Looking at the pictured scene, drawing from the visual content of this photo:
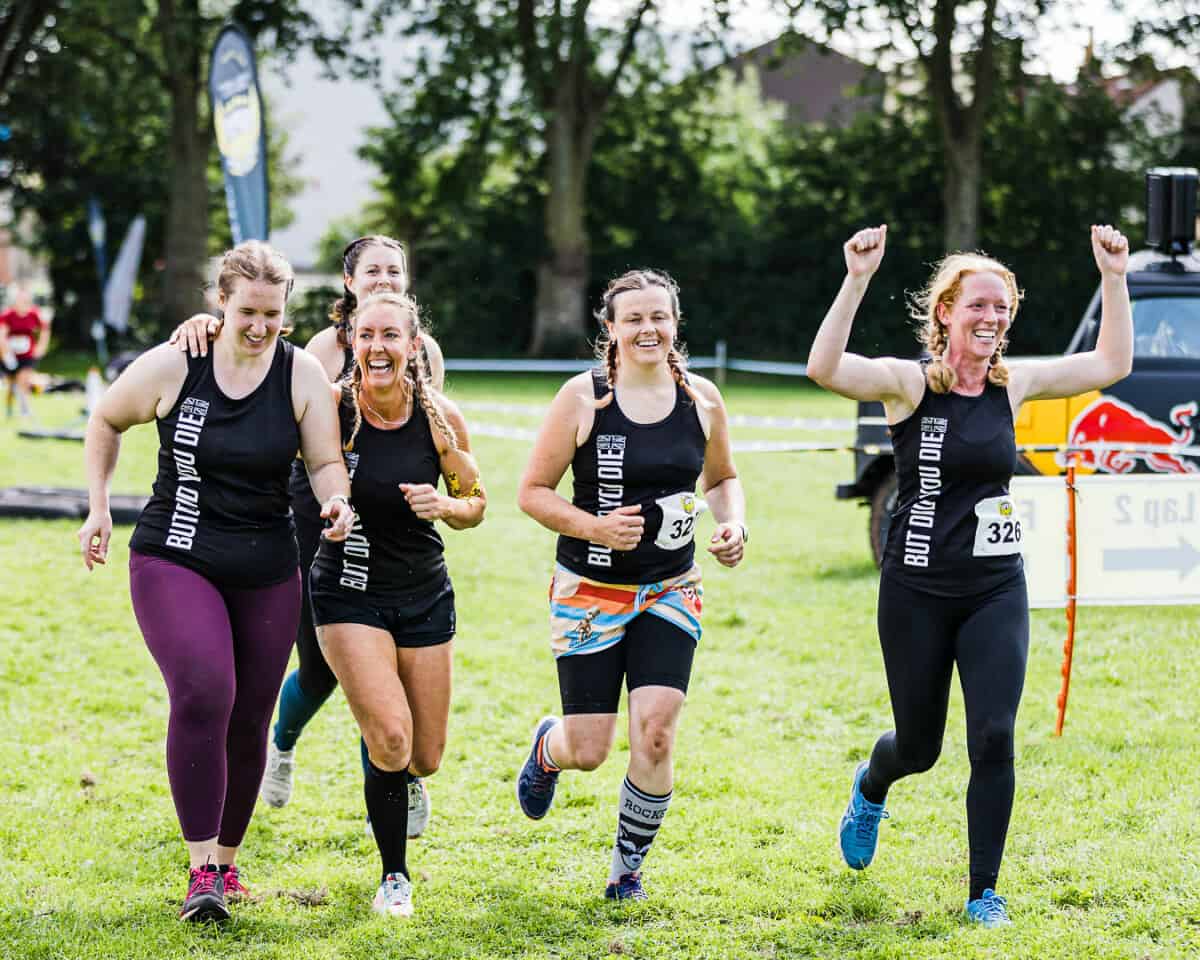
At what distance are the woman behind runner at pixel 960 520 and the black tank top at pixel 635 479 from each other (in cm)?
50

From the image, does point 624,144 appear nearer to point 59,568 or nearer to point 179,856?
point 59,568

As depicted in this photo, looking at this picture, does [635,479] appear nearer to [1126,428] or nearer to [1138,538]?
[1138,538]

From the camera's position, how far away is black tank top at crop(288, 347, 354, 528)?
5.26 m

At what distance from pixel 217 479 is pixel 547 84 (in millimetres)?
31746

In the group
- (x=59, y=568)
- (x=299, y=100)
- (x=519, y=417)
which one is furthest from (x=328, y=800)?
(x=299, y=100)

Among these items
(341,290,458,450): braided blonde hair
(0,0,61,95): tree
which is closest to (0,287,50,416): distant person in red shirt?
(0,0,61,95): tree

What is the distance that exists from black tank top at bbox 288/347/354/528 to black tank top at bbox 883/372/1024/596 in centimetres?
200

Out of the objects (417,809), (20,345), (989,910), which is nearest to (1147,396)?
(989,910)

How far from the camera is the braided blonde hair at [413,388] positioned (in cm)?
466

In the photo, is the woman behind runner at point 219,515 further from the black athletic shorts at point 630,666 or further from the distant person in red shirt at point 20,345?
the distant person in red shirt at point 20,345

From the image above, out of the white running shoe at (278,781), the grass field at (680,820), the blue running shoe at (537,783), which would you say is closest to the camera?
the grass field at (680,820)

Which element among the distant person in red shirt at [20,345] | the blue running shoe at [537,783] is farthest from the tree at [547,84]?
the blue running shoe at [537,783]

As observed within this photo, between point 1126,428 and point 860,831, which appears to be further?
point 1126,428

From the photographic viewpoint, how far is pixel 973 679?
4438 millimetres
